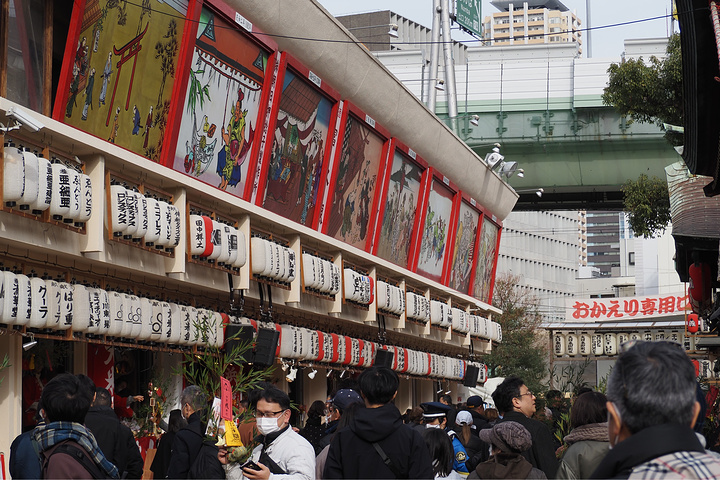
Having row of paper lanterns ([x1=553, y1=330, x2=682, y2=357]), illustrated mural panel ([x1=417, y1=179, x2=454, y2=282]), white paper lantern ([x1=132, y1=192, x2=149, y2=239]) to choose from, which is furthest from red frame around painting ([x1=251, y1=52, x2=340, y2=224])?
row of paper lanterns ([x1=553, y1=330, x2=682, y2=357])

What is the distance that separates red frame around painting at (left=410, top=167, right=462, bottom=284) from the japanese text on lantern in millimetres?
31912

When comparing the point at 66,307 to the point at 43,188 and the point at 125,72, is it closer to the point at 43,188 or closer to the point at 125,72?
the point at 43,188

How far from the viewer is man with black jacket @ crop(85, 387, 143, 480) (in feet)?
25.1

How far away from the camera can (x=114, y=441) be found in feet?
25.4

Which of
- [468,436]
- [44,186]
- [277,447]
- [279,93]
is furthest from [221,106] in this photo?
[277,447]

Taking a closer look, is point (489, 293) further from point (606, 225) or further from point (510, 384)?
point (606, 225)

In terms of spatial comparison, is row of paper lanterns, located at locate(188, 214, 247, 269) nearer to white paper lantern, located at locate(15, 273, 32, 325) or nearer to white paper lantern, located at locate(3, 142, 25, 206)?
white paper lantern, located at locate(15, 273, 32, 325)

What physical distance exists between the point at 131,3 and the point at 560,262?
98.2 m

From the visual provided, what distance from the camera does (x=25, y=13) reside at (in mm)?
10117

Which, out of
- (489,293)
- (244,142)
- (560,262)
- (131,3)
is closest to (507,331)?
(489,293)

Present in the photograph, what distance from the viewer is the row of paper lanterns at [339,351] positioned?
15703mm

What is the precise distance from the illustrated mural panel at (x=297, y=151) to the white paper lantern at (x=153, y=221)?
14.0 feet

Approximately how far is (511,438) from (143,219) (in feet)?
19.5

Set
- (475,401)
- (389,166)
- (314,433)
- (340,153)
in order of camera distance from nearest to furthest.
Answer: (314,433) < (475,401) < (340,153) < (389,166)
